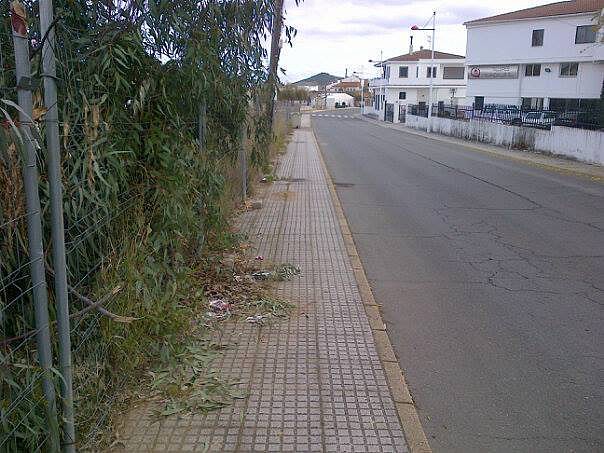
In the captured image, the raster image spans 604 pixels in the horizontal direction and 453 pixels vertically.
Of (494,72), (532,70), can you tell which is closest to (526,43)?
(532,70)

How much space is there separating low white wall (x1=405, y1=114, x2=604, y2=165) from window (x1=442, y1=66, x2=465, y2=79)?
1615 inches

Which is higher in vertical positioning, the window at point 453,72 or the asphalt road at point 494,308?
the window at point 453,72

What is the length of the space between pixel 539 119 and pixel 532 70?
21.6m

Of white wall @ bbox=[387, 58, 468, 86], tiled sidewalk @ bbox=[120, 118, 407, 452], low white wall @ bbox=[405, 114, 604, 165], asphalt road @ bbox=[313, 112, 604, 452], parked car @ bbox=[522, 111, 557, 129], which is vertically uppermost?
white wall @ bbox=[387, 58, 468, 86]

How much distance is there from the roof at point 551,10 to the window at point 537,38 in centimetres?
123

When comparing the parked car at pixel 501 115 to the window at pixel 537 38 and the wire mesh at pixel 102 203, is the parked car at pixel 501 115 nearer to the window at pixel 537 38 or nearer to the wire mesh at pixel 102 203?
the window at pixel 537 38

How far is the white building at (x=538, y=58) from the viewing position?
44094 millimetres

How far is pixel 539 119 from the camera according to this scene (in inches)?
1193

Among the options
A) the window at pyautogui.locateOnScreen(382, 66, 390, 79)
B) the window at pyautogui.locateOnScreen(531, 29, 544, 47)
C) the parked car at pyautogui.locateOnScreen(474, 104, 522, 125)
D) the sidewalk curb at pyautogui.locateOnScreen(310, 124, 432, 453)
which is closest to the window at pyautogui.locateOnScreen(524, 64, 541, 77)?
the window at pyautogui.locateOnScreen(531, 29, 544, 47)

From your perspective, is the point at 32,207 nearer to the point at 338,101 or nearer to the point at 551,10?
the point at 551,10

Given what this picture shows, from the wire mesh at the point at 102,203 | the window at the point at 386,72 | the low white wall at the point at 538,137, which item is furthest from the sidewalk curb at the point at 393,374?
the window at the point at 386,72

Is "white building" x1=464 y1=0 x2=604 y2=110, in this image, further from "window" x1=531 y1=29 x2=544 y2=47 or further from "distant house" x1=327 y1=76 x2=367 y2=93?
"distant house" x1=327 y1=76 x2=367 y2=93

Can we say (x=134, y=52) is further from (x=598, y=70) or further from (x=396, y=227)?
(x=598, y=70)

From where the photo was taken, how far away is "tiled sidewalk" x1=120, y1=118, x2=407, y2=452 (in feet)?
12.0
